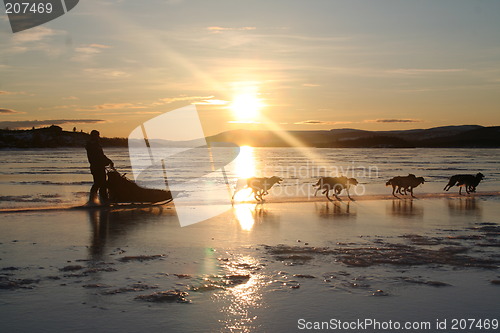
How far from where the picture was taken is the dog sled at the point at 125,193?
14.9 meters

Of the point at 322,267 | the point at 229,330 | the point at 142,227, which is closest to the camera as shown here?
the point at 229,330

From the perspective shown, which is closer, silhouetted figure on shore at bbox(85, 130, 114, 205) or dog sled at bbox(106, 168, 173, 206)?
silhouetted figure on shore at bbox(85, 130, 114, 205)

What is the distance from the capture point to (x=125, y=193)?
49.4 ft

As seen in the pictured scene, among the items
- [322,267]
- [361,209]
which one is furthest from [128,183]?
[322,267]

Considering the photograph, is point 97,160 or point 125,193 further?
point 125,193

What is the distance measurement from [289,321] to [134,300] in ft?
6.07

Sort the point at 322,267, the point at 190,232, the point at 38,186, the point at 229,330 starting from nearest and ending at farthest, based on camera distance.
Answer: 1. the point at 229,330
2. the point at 322,267
3. the point at 190,232
4. the point at 38,186

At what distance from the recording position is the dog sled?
14.9 meters

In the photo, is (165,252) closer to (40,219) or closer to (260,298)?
(260,298)

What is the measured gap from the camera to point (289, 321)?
5.17 metres

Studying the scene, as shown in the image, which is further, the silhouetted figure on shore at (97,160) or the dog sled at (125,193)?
the dog sled at (125,193)

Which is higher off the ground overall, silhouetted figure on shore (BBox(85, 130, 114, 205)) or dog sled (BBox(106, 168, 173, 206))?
silhouetted figure on shore (BBox(85, 130, 114, 205))

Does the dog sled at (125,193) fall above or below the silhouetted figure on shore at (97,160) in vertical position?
below

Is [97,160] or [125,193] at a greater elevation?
[97,160]
